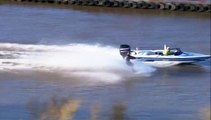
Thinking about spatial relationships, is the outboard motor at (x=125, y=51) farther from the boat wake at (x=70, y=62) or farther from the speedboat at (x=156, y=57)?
the boat wake at (x=70, y=62)

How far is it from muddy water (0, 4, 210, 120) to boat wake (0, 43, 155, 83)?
0.02 meters

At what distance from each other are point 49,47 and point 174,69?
257 cm

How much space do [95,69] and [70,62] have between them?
0.63 metres

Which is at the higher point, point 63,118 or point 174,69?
point 63,118

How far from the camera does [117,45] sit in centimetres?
1258

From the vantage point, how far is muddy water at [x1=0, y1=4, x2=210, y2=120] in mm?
7746

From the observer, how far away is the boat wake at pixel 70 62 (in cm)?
1016

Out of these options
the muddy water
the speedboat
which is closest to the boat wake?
the muddy water

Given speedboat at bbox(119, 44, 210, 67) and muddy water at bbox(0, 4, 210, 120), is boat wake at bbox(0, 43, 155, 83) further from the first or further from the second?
speedboat at bbox(119, 44, 210, 67)

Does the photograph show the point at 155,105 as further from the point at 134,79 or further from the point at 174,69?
the point at 174,69

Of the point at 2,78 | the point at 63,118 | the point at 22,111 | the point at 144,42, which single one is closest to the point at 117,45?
the point at 144,42

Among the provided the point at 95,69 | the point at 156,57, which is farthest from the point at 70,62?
the point at 156,57

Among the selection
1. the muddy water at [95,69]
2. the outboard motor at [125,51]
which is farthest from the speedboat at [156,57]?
the muddy water at [95,69]

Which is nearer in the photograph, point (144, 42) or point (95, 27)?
point (144, 42)
